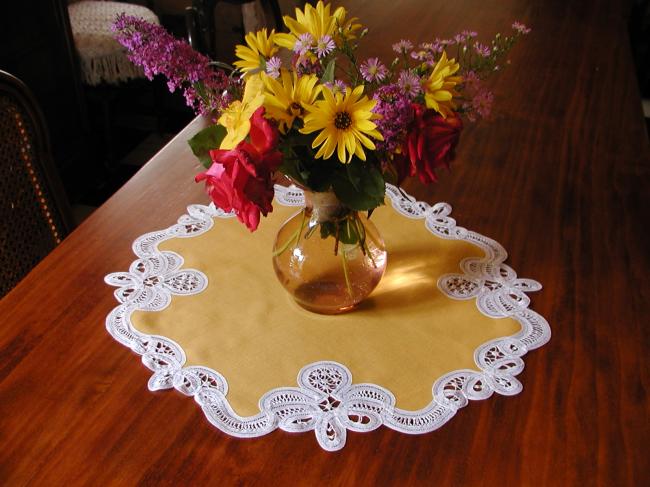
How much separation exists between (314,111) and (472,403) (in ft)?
1.25

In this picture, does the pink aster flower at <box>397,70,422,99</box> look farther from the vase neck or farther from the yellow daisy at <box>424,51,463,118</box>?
the vase neck

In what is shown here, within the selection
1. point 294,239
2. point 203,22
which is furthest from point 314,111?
point 203,22

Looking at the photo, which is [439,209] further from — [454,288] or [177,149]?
[177,149]

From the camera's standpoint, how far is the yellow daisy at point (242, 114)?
66cm

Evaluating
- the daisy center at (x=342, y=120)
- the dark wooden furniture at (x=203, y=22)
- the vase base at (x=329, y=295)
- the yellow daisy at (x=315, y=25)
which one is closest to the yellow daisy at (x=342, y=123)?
the daisy center at (x=342, y=120)

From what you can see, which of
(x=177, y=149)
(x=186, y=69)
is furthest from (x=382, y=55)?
(x=186, y=69)

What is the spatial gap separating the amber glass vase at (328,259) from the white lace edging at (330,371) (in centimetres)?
11

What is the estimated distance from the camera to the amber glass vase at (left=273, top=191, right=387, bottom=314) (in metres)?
0.84

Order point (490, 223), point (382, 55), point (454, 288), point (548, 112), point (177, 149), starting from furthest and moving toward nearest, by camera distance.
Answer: point (382, 55), point (548, 112), point (177, 149), point (490, 223), point (454, 288)

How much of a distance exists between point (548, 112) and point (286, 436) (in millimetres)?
1035

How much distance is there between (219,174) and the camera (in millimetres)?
673

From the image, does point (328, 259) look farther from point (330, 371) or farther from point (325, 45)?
point (325, 45)

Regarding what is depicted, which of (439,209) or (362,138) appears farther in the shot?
(439,209)

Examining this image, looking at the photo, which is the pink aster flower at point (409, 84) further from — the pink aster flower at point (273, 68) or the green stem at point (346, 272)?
the green stem at point (346, 272)
